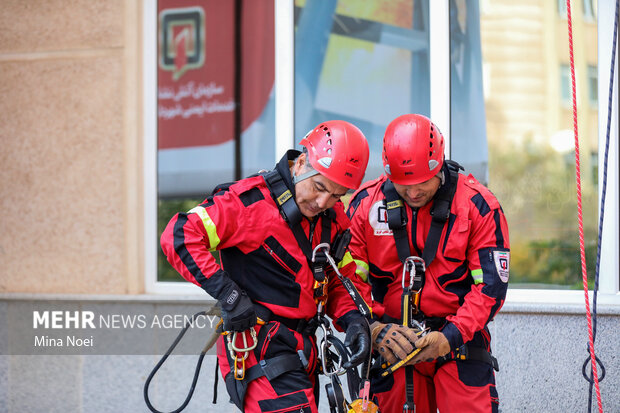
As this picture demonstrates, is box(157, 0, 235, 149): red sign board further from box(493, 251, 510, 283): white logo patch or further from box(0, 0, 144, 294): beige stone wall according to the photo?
box(493, 251, 510, 283): white logo patch

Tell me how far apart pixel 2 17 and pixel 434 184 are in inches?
163

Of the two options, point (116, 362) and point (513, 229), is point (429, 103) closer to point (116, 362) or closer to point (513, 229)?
point (513, 229)

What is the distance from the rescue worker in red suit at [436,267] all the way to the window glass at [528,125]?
5.74 ft

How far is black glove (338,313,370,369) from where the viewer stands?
2828 millimetres

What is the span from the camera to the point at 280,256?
110 inches

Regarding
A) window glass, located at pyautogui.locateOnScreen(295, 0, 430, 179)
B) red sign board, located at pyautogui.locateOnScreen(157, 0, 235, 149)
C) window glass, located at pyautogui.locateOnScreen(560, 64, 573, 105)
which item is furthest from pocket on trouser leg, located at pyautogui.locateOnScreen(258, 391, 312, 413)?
window glass, located at pyautogui.locateOnScreen(560, 64, 573, 105)

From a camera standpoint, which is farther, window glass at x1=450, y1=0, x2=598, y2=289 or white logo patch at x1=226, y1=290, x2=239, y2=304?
window glass at x1=450, y1=0, x2=598, y2=289

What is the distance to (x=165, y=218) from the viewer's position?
533 cm

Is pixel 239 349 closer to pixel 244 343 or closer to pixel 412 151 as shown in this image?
pixel 244 343

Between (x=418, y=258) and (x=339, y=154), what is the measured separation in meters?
0.69

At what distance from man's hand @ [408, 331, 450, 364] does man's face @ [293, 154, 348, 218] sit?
0.76 meters

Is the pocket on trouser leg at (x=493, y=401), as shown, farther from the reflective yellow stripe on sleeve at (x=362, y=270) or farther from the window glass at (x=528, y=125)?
the window glass at (x=528, y=125)

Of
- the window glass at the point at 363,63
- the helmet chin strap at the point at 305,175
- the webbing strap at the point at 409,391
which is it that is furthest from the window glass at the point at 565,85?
→ the helmet chin strap at the point at 305,175

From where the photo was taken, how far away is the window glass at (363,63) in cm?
498
